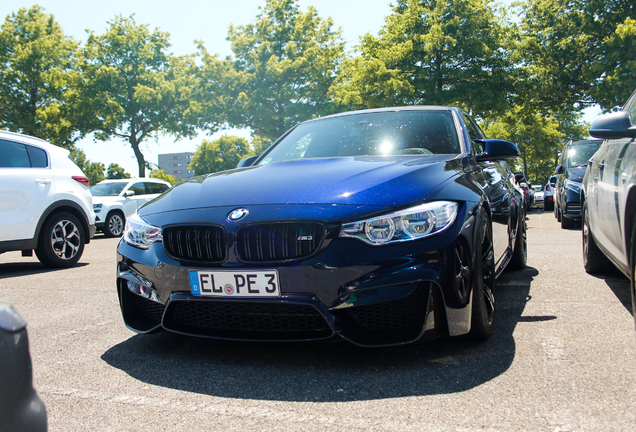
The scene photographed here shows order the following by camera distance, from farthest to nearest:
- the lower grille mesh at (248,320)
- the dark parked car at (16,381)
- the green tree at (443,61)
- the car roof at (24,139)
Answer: the green tree at (443,61), the car roof at (24,139), the lower grille mesh at (248,320), the dark parked car at (16,381)

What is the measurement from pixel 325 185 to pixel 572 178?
30.9 feet

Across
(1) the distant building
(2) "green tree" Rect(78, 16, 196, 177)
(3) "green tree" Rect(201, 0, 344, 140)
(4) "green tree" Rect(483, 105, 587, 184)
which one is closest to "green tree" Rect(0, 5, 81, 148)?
(2) "green tree" Rect(78, 16, 196, 177)

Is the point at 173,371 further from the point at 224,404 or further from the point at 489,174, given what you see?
the point at 489,174

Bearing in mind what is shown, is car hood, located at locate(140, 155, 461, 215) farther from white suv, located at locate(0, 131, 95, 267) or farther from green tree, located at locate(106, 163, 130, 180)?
green tree, located at locate(106, 163, 130, 180)

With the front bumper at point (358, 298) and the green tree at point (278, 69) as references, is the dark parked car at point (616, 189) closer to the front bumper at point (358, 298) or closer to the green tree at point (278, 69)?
the front bumper at point (358, 298)

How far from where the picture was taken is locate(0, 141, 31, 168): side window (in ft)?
21.1

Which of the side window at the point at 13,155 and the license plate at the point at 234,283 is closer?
the license plate at the point at 234,283

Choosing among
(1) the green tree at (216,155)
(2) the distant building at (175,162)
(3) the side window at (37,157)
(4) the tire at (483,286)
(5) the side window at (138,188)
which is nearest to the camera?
(4) the tire at (483,286)

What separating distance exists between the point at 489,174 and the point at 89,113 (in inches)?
1274

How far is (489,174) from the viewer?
13.0ft

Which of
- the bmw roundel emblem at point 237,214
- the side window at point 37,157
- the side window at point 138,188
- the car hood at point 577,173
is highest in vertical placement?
the side window at point 37,157

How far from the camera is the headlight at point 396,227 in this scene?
2.47 meters

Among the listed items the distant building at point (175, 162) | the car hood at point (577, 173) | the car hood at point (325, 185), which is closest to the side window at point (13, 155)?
the car hood at point (325, 185)

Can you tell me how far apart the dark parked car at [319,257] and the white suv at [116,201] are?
1202 cm
